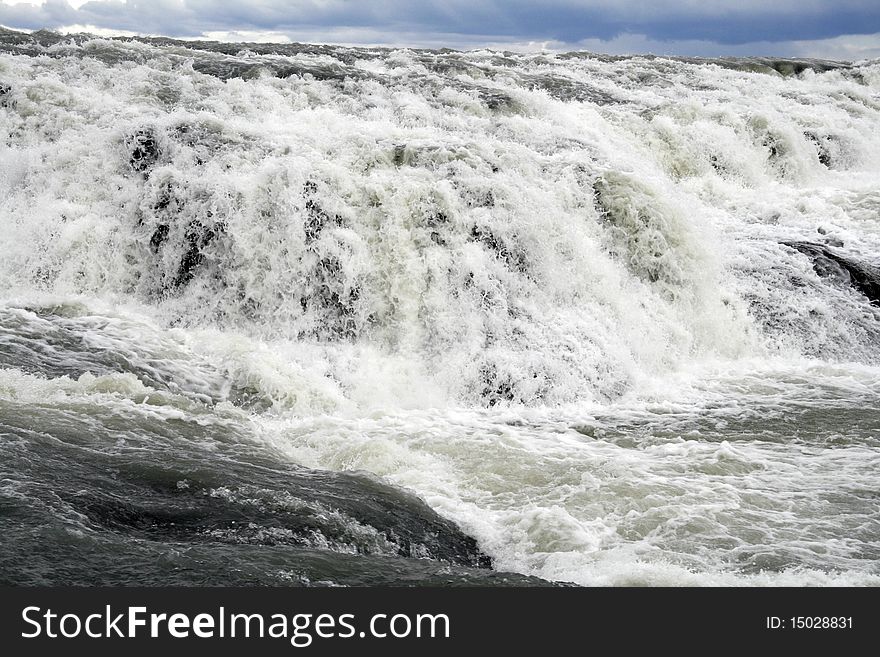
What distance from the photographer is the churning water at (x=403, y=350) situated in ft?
17.2

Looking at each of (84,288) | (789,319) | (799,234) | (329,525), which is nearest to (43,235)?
(84,288)

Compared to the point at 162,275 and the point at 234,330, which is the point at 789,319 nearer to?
the point at 234,330

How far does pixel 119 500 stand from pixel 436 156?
721 cm

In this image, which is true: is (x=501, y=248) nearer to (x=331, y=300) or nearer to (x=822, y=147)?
(x=331, y=300)

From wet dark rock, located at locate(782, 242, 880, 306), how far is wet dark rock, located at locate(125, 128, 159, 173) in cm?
902

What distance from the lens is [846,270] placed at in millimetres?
11828

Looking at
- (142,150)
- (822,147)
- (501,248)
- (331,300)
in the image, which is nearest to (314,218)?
(331,300)

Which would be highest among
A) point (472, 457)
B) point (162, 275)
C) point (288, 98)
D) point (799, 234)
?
point (288, 98)

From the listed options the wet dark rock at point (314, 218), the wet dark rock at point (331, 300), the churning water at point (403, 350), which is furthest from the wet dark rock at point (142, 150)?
the wet dark rock at point (331, 300)

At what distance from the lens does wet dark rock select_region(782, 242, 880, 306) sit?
1155 cm

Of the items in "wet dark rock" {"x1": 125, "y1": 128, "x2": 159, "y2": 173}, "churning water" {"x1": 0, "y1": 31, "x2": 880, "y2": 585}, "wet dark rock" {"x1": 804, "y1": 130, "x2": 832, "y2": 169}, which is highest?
"wet dark rock" {"x1": 804, "y1": 130, "x2": 832, "y2": 169}

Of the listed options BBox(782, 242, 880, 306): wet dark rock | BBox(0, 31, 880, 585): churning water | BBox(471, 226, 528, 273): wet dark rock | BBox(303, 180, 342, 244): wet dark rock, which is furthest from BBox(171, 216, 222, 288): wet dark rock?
BBox(782, 242, 880, 306): wet dark rock

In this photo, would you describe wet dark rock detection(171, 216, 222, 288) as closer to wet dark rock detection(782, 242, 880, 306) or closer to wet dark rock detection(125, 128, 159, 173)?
wet dark rock detection(125, 128, 159, 173)

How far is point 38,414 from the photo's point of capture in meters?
6.25
